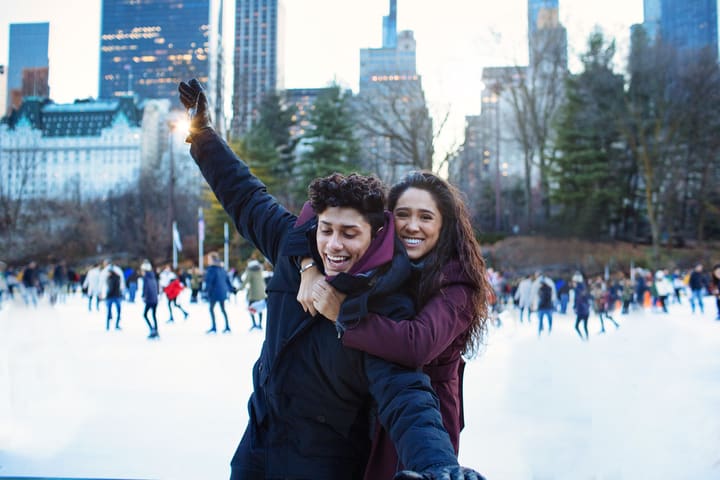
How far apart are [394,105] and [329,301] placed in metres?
22.7

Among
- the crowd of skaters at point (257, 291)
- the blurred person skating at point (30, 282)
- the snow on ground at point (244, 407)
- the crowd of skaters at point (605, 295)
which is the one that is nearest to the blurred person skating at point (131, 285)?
the crowd of skaters at point (257, 291)

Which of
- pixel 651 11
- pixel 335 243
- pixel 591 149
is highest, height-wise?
pixel 591 149

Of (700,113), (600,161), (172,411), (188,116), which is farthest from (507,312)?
(188,116)

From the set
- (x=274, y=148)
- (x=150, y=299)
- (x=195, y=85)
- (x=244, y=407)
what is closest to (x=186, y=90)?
(x=195, y=85)

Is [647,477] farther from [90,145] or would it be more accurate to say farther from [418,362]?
[90,145]

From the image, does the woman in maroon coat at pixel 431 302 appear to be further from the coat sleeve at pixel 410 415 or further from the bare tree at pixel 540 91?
the bare tree at pixel 540 91

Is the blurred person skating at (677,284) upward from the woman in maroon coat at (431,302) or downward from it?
downward

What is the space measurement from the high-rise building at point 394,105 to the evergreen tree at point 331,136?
71cm

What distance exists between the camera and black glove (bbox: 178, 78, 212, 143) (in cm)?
188

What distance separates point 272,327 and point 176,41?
13.9m

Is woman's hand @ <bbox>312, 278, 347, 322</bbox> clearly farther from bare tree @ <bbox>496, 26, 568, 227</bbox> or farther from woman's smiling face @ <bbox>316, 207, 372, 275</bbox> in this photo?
bare tree @ <bbox>496, 26, 568, 227</bbox>

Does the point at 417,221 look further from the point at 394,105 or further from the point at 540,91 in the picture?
the point at 540,91

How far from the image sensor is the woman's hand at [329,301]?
4.18 feet

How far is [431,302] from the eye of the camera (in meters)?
1.47
